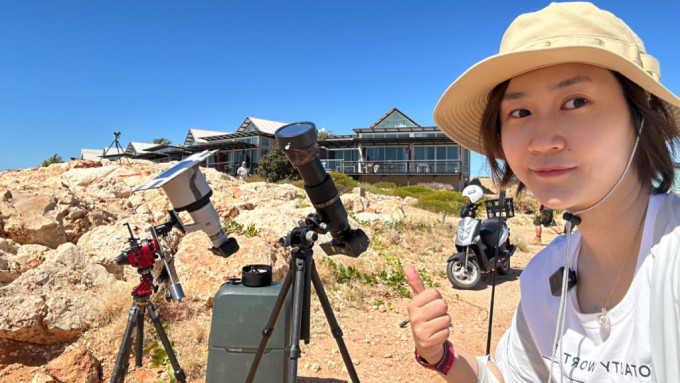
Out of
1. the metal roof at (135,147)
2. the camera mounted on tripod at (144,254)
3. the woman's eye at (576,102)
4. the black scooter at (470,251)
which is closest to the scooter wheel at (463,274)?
the black scooter at (470,251)

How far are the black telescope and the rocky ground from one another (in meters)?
1.06

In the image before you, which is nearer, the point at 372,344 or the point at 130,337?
the point at 130,337

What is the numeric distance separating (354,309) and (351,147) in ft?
94.1

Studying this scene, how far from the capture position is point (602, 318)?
1067mm

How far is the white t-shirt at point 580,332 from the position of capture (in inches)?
38.4

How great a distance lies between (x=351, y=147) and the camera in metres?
33.2

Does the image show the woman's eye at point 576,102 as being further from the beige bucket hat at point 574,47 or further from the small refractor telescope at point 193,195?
the small refractor telescope at point 193,195

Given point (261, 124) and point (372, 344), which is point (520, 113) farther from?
point (261, 124)

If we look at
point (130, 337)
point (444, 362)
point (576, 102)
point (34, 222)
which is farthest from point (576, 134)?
point (34, 222)

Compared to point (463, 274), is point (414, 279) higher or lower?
higher

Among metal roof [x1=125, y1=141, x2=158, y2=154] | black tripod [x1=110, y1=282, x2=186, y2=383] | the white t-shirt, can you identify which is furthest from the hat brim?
metal roof [x1=125, y1=141, x2=158, y2=154]

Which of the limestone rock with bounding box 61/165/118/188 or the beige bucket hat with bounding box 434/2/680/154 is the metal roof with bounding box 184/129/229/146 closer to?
the limestone rock with bounding box 61/165/118/188

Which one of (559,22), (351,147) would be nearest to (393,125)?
(351,147)

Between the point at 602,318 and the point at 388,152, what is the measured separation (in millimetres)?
30800
